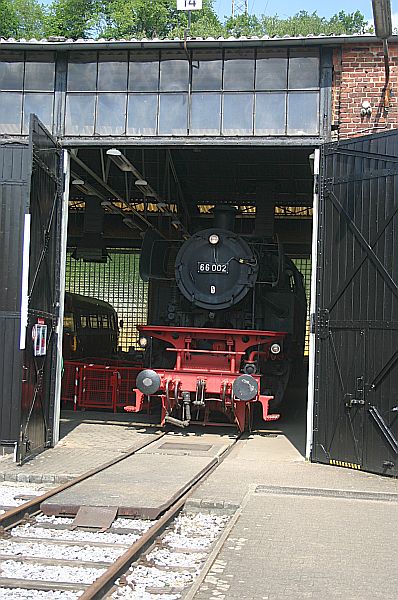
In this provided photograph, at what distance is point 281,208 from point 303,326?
15.0ft

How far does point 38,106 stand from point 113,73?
1.16m

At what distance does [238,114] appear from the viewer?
10.9 meters

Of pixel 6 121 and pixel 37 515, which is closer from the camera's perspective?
pixel 37 515

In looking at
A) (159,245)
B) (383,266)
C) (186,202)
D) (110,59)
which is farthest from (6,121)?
(186,202)

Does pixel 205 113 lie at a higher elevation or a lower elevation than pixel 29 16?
lower

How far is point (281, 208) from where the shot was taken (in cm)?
2084

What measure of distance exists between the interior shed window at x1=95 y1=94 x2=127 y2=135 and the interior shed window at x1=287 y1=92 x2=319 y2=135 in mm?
2310

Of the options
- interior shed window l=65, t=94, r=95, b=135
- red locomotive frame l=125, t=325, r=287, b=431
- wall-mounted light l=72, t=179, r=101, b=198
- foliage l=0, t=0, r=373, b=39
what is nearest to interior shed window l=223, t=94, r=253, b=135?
interior shed window l=65, t=94, r=95, b=135

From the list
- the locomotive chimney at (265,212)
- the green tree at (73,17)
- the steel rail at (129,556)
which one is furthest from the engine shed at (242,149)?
the green tree at (73,17)

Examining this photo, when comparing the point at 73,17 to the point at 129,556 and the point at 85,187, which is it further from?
the point at 129,556

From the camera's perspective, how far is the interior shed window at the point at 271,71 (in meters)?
10.8

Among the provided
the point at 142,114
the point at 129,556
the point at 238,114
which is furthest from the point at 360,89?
the point at 129,556

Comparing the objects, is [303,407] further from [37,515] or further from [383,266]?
[37,515]

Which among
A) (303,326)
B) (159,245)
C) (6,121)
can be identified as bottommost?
(303,326)
